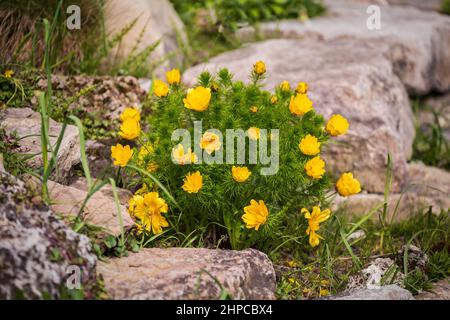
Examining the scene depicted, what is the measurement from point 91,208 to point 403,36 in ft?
14.0

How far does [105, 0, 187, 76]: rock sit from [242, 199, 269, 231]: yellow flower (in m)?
2.18

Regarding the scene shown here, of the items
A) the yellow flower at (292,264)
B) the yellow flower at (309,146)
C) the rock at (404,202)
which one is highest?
the yellow flower at (309,146)

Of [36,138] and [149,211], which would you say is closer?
[149,211]

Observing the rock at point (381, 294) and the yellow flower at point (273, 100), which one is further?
the yellow flower at point (273, 100)

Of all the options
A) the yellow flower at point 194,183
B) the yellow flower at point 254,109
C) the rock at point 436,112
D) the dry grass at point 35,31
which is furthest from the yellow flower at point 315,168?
the rock at point 436,112

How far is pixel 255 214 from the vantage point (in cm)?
309

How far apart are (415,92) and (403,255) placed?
3.30 metres

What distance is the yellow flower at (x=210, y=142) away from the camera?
9.89ft

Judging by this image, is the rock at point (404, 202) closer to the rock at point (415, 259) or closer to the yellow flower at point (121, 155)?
the rock at point (415, 259)

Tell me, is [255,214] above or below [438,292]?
above

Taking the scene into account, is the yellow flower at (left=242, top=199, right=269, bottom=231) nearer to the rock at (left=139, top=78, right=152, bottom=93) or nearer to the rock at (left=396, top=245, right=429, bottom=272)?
the rock at (left=396, top=245, right=429, bottom=272)

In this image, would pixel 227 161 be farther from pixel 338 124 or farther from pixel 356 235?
pixel 356 235

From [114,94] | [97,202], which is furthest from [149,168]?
[114,94]

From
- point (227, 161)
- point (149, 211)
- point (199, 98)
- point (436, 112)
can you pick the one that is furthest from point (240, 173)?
point (436, 112)
